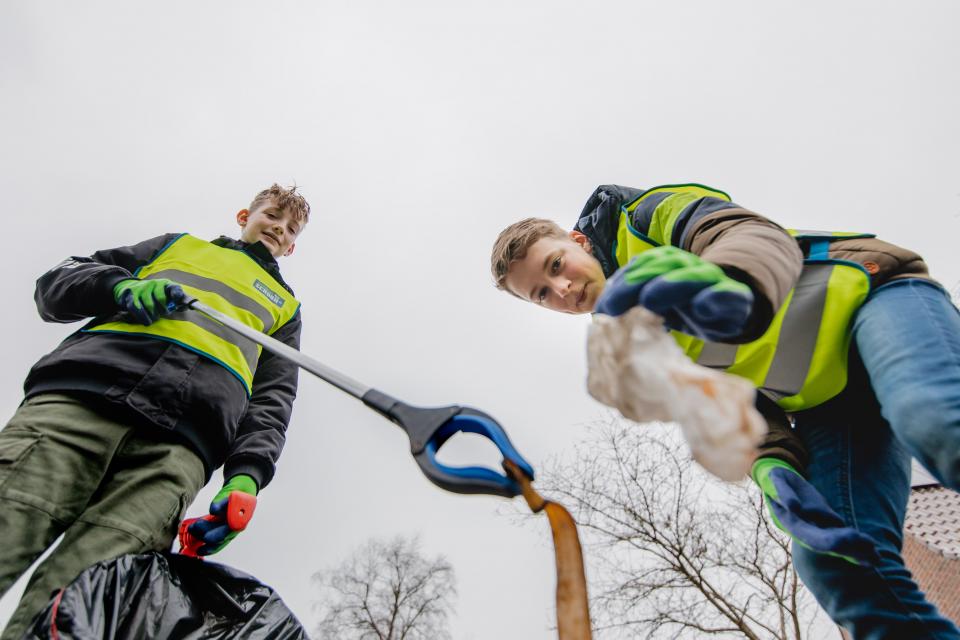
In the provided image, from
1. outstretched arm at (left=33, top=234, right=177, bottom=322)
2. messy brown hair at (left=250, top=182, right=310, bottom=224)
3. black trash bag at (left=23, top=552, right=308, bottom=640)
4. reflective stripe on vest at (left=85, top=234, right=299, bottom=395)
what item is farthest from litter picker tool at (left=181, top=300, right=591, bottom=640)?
messy brown hair at (left=250, top=182, right=310, bottom=224)

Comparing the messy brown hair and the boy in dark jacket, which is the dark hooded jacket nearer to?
the boy in dark jacket

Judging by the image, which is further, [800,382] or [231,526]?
[231,526]

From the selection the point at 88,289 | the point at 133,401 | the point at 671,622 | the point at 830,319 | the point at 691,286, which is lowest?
the point at 671,622

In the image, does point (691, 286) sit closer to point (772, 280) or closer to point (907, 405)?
point (772, 280)

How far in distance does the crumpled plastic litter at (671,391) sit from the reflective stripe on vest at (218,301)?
4.42 ft

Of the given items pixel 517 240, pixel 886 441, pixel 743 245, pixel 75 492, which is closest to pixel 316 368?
pixel 75 492

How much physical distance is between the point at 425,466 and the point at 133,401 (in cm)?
101

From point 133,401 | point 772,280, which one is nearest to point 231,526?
point 133,401

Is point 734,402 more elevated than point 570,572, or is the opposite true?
point 734,402

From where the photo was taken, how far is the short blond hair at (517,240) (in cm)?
174

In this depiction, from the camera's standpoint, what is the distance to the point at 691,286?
0.75 metres

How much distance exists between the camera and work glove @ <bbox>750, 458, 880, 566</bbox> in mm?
927

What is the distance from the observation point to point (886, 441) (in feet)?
4.00

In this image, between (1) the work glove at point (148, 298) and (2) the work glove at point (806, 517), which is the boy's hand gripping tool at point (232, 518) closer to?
(1) the work glove at point (148, 298)
